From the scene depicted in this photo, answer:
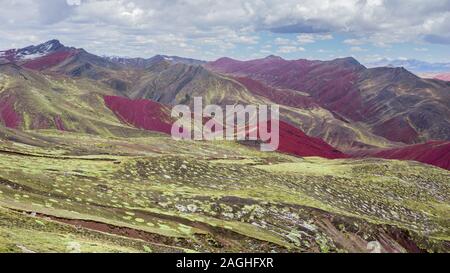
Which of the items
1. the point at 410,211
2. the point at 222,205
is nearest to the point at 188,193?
the point at 222,205

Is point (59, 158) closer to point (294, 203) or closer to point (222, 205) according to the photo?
point (222, 205)

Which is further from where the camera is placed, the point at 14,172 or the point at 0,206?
the point at 14,172

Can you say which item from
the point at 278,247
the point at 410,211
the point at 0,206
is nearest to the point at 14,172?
the point at 0,206
